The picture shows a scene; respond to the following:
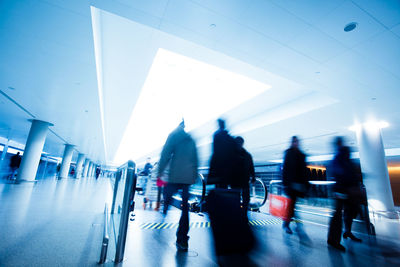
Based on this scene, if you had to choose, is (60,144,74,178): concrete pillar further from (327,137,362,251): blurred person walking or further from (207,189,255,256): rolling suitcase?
(327,137,362,251): blurred person walking

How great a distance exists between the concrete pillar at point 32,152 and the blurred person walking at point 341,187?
15.4m

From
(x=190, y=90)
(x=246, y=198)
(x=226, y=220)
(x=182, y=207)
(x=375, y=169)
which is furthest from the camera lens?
(x=190, y=90)

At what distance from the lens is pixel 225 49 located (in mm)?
4207

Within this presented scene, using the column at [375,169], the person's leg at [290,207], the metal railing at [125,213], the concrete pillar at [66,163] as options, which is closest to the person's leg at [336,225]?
the person's leg at [290,207]

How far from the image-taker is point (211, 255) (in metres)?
2.38

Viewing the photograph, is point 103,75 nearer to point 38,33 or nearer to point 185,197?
point 38,33

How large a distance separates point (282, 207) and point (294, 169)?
107cm

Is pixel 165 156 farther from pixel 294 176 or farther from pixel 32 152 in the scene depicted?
pixel 32 152

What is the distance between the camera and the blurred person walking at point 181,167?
2652 millimetres

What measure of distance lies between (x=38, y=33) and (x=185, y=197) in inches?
206

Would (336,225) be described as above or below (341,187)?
below

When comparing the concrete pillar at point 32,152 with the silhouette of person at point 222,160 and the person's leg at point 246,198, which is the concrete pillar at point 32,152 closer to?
A: the person's leg at point 246,198

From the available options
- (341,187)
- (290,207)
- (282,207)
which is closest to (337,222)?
(341,187)

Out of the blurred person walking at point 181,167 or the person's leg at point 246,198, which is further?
the person's leg at point 246,198
